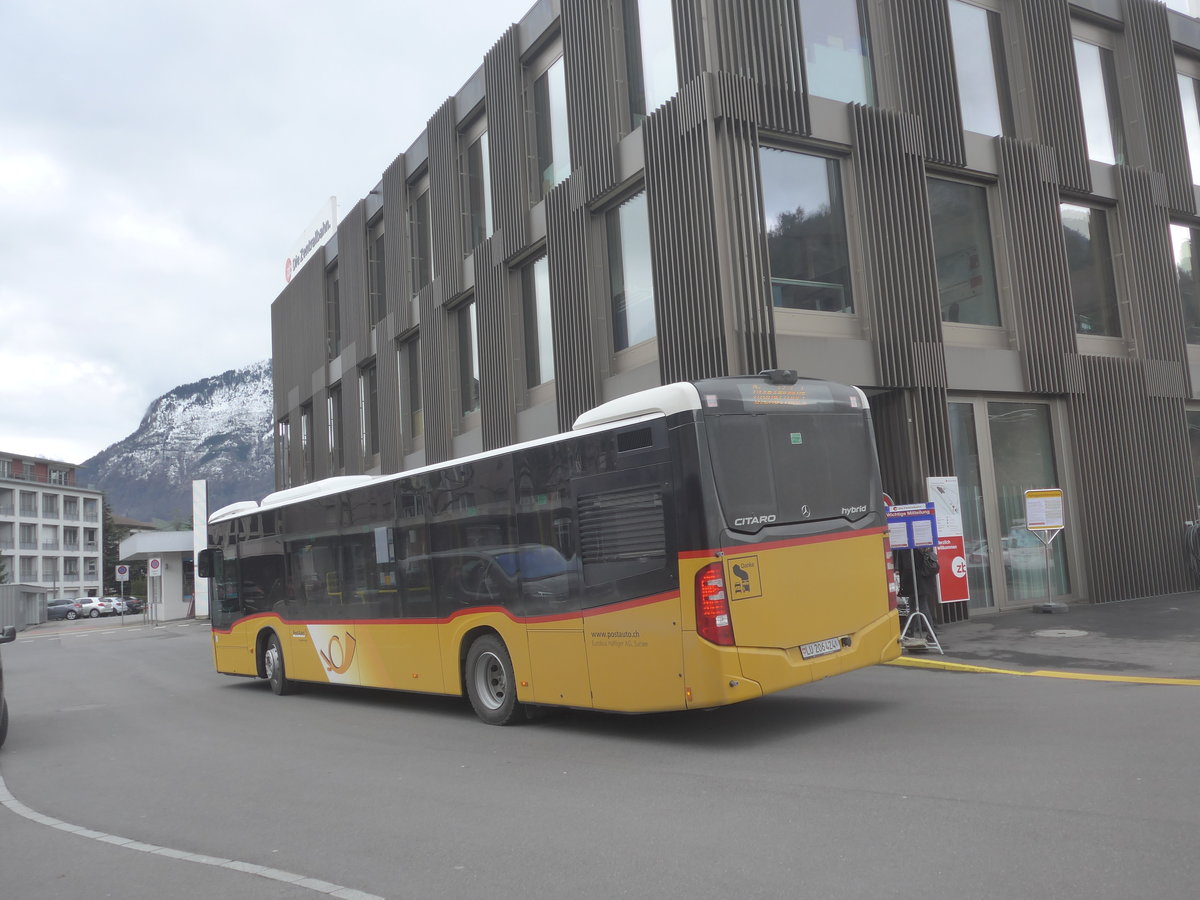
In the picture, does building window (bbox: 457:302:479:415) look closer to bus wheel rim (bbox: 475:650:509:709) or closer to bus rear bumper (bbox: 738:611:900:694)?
bus wheel rim (bbox: 475:650:509:709)

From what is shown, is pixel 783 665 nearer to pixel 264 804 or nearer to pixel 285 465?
pixel 264 804

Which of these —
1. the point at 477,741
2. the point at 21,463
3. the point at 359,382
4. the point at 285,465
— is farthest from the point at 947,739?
the point at 21,463

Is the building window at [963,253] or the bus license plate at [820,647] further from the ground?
the building window at [963,253]

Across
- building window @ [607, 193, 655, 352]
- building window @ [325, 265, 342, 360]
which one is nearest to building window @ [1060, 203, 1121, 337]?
building window @ [607, 193, 655, 352]

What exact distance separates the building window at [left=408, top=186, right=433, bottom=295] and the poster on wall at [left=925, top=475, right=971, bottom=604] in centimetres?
1601

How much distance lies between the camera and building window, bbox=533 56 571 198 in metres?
19.7

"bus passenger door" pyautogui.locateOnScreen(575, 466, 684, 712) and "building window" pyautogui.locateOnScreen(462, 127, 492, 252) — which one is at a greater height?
"building window" pyautogui.locateOnScreen(462, 127, 492, 252)

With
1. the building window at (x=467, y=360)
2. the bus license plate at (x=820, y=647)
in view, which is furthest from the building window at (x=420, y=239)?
the bus license plate at (x=820, y=647)

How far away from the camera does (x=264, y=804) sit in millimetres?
7113

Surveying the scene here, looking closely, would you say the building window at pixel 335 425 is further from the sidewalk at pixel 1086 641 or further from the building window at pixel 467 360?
the sidewalk at pixel 1086 641

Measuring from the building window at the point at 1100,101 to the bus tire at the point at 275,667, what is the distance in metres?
17.5

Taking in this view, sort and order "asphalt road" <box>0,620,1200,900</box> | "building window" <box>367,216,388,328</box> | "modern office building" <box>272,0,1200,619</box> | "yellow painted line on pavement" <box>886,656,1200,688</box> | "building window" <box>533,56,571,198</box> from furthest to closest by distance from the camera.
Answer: "building window" <box>367,216,388,328</box>
"building window" <box>533,56,571,198</box>
"modern office building" <box>272,0,1200,619</box>
"yellow painted line on pavement" <box>886,656,1200,688</box>
"asphalt road" <box>0,620,1200,900</box>

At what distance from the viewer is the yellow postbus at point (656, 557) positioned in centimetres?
783

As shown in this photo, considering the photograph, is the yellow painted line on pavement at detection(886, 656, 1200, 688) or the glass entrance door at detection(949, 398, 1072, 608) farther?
the glass entrance door at detection(949, 398, 1072, 608)
